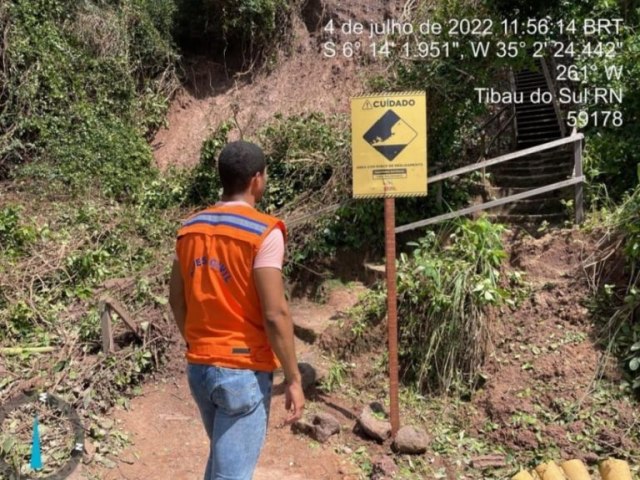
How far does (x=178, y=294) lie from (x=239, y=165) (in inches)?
25.0

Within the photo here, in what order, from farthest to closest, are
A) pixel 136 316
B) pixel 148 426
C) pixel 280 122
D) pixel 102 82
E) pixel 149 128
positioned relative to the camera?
pixel 149 128, pixel 102 82, pixel 280 122, pixel 136 316, pixel 148 426

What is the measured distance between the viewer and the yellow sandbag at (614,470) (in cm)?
325

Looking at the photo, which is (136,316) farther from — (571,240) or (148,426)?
(571,240)

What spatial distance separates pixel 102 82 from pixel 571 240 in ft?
26.6

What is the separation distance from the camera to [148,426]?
183 inches

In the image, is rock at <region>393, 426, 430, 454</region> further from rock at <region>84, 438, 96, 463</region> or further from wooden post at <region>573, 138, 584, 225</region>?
wooden post at <region>573, 138, 584, 225</region>

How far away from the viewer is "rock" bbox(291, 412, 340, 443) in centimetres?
436

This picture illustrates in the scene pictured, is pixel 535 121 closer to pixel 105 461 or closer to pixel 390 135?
pixel 390 135

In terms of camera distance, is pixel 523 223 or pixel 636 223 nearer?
pixel 636 223

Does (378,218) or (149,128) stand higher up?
(149,128)

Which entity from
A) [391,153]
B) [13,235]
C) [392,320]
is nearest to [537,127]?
[391,153]

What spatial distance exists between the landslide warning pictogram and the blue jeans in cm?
244

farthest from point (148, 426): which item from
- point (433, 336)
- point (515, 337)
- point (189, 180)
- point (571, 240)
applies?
point (189, 180)

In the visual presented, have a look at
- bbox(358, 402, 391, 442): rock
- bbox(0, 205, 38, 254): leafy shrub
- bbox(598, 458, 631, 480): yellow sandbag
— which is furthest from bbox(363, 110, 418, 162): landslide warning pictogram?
bbox(0, 205, 38, 254): leafy shrub
